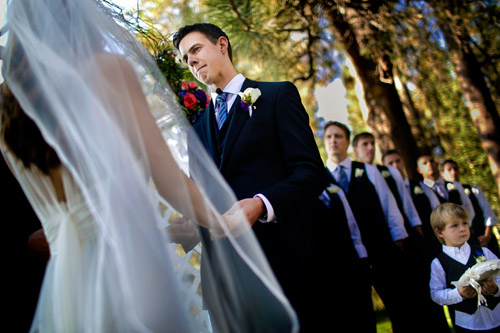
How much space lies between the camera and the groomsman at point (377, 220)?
4.54 m

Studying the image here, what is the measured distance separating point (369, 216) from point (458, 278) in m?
1.66

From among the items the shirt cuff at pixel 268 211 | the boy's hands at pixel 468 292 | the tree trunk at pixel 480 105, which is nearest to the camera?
the shirt cuff at pixel 268 211

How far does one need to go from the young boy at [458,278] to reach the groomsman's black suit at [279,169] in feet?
6.03

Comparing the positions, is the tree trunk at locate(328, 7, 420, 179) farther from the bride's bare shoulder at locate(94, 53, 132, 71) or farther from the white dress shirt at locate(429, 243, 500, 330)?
the bride's bare shoulder at locate(94, 53, 132, 71)

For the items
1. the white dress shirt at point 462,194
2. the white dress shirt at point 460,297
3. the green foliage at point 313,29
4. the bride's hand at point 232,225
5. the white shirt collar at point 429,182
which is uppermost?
the green foliage at point 313,29

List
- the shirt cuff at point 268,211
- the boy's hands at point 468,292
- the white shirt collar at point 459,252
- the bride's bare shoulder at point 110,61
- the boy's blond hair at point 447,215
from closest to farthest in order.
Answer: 1. the bride's bare shoulder at point 110,61
2. the shirt cuff at point 268,211
3. the boy's hands at point 468,292
4. the white shirt collar at point 459,252
5. the boy's blond hair at point 447,215

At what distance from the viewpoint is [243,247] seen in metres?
1.60

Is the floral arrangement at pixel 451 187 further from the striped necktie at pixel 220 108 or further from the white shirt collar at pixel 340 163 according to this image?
the striped necktie at pixel 220 108

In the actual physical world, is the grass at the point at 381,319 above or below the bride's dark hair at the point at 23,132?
below

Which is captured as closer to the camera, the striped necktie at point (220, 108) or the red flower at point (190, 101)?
the striped necktie at point (220, 108)

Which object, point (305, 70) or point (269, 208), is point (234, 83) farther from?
point (305, 70)

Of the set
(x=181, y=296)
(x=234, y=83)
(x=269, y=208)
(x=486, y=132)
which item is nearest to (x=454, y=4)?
(x=486, y=132)

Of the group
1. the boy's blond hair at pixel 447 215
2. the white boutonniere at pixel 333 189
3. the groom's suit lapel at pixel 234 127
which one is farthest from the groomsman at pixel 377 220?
the groom's suit lapel at pixel 234 127

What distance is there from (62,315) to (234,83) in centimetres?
141
